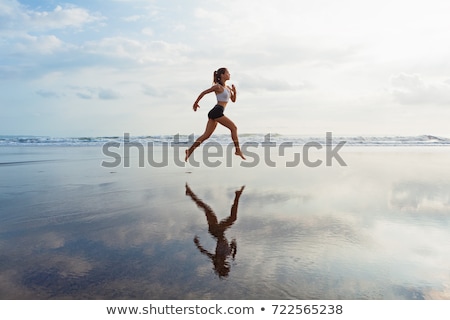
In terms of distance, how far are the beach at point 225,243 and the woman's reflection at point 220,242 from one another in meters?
0.01

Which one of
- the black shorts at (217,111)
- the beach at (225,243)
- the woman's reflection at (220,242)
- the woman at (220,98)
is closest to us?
the beach at (225,243)

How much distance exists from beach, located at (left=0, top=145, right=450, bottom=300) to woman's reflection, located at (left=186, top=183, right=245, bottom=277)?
0.04ft

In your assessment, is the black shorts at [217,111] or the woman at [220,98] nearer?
the woman at [220,98]

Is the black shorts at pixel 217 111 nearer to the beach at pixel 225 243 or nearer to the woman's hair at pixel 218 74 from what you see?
the woman's hair at pixel 218 74

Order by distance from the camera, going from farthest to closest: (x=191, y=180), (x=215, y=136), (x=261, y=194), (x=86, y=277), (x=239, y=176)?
(x=215, y=136)
(x=239, y=176)
(x=191, y=180)
(x=261, y=194)
(x=86, y=277)

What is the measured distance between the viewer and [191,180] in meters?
8.28

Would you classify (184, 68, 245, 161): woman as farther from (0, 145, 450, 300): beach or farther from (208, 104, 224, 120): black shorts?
(0, 145, 450, 300): beach

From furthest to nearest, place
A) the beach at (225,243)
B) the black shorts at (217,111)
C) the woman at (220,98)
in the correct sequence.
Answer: the black shorts at (217,111) → the woman at (220,98) → the beach at (225,243)

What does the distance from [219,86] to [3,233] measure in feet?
20.3

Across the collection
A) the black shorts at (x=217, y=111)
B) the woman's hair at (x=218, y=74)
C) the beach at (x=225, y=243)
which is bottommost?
the beach at (x=225, y=243)

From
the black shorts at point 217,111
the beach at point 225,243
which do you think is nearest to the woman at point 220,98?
the black shorts at point 217,111

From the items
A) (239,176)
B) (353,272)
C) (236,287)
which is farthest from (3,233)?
(239,176)

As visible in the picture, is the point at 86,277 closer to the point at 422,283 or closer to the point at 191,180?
the point at 422,283

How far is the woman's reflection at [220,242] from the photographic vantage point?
9.83ft
